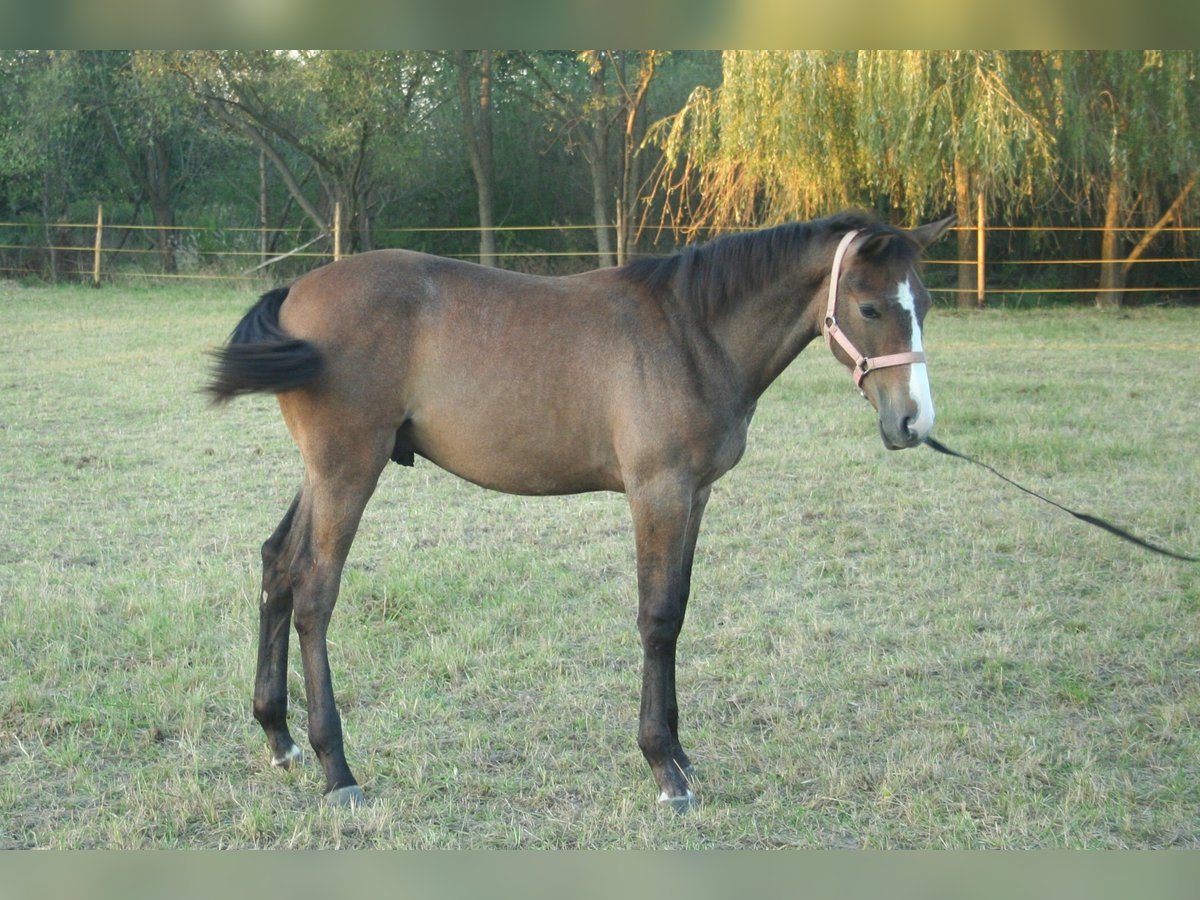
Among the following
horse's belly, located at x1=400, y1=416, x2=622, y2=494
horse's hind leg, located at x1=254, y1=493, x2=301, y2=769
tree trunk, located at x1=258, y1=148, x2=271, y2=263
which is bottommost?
horse's hind leg, located at x1=254, y1=493, x2=301, y2=769

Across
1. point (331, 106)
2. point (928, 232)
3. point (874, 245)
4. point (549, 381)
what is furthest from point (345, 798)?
point (331, 106)

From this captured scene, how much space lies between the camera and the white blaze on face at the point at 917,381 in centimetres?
328

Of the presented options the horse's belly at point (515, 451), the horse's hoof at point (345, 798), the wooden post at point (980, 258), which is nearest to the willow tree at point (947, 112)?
the wooden post at point (980, 258)

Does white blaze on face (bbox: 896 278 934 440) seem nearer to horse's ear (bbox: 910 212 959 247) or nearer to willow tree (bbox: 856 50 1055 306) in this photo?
horse's ear (bbox: 910 212 959 247)

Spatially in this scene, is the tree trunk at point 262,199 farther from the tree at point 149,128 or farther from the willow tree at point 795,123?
the willow tree at point 795,123

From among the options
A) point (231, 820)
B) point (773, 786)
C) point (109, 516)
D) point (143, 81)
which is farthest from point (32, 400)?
point (143, 81)

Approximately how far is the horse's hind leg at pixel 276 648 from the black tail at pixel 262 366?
535 mm

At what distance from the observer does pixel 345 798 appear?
11.2 feet

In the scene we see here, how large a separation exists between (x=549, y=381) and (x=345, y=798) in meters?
1.49

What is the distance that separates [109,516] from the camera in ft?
21.6

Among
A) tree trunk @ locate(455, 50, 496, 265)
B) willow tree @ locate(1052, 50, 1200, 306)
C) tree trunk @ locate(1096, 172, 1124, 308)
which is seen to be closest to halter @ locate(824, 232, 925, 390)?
willow tree @ locate(1052, 50, 1200, 306)

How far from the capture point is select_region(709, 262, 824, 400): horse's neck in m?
3.63

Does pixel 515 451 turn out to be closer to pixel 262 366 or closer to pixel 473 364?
pixel 473 364

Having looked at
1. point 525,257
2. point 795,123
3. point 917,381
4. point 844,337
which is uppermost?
point 795,123
